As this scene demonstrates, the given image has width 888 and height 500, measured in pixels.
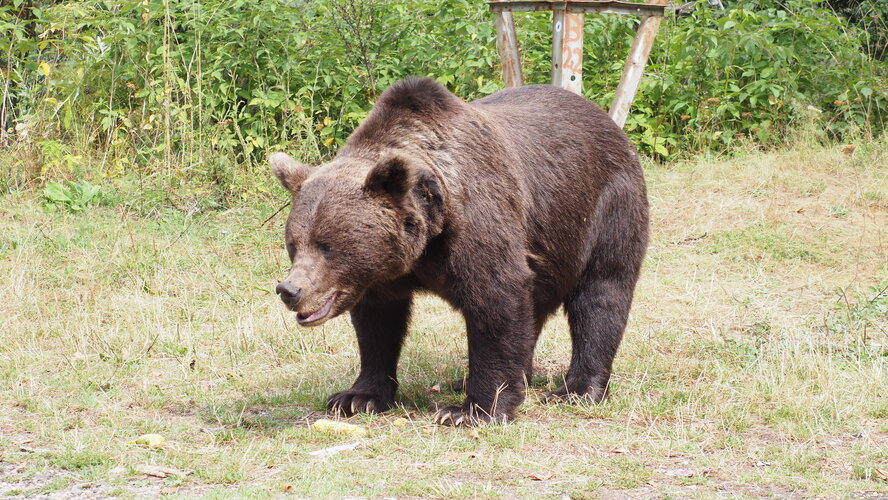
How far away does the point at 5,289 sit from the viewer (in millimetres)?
7184

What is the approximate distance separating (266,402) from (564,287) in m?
1.78

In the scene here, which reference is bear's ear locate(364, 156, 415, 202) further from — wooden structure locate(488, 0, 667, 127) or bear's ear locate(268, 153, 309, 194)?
wooden structure locate(488, 0, 667, 127)

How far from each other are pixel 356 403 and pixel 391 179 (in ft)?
4.50

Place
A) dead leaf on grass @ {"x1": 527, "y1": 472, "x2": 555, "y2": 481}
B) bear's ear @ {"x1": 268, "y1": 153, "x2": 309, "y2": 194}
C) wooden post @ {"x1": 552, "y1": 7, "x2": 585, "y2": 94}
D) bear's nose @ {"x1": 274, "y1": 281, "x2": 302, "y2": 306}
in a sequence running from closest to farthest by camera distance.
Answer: dead leaf on grass @ {"x1": 527, "y1": 472, "x2": 555, "y2": 481} < bear's nose @ {"x1": 274, "y1": 281, "x2": 302, "y2": 306} < bear's ear @ {"x1": 268, "y1": 153, "x2": 309, "y2": 194} < wooden post @ {"x1": 552, "y1": 7, "x2": 585, "y2": 94}

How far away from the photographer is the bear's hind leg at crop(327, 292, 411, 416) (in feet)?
17.7

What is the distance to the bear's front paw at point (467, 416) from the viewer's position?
5091 mm

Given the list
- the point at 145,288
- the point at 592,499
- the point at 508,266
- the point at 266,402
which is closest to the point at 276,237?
the point at 145,288

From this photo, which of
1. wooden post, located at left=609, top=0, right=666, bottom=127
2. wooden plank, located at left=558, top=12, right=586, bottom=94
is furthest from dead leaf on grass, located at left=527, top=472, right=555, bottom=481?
wooden post, located at left=609, top=0, right=666, bottom=127

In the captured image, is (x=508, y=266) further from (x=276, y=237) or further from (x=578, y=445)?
(x=276, y=237)

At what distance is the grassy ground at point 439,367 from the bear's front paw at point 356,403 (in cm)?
13

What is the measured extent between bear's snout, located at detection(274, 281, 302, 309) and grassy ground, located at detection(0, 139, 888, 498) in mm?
707

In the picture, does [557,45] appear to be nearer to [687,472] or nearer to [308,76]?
[308,76]

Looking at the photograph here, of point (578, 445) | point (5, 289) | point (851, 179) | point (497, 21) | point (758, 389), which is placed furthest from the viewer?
point (851, 179)

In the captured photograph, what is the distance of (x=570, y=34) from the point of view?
8.23 m
